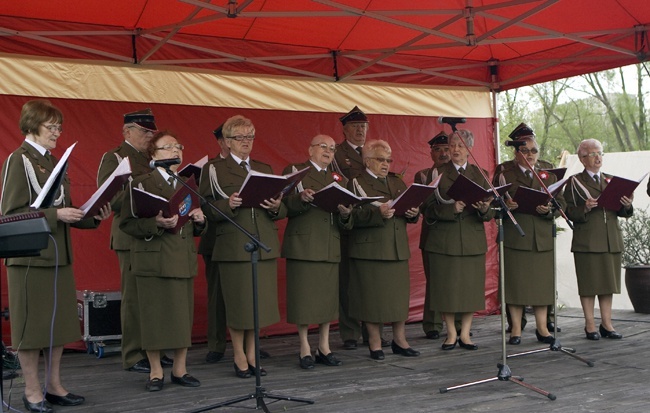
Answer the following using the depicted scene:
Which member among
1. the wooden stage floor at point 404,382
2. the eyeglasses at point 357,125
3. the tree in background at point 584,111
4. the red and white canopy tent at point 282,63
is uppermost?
the tree in background at point 584,111

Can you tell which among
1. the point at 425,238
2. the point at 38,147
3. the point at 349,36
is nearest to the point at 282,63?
the point at 349,36

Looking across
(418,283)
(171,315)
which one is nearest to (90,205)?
(171,315)

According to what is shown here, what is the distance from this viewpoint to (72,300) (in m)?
4.45

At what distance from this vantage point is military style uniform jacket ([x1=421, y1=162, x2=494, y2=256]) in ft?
20.2

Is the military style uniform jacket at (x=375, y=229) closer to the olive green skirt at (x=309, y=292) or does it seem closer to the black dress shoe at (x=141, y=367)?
the olive green skirt at (x=309, y=292)

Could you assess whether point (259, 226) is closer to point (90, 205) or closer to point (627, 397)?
point (90, 205)

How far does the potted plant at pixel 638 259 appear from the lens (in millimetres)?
8461

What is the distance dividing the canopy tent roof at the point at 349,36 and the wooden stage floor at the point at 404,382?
246 cm

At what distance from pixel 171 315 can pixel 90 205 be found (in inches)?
35.9

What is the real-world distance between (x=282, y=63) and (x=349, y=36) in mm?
647

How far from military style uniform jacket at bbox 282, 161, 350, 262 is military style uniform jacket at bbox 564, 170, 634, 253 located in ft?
7.33

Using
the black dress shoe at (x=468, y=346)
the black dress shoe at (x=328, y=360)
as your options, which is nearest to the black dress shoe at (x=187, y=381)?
the black dress shoe at (x=328, y=360)

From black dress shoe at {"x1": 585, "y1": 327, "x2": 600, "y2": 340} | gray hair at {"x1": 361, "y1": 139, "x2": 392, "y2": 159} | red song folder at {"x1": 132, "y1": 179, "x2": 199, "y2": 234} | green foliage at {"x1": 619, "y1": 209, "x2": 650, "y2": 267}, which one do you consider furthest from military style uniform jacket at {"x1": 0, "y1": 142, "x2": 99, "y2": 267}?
green foliage at {"x1": 619, "y1": 209, "x2": 650, "y2": 267}

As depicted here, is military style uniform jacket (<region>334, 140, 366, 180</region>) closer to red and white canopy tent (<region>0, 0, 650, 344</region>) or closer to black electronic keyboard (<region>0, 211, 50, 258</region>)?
red and white canopy tent (<region>0, 0, 650, 344</region>)
